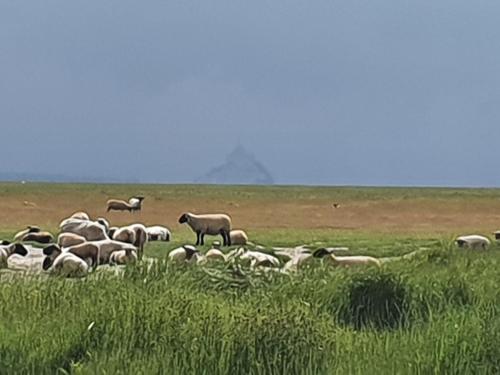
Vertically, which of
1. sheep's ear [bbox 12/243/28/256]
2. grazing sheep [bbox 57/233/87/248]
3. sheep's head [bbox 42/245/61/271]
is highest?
grazing sheep [bbox 57/233/87/248]

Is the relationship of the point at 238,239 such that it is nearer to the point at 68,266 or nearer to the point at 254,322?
the point at 68,266

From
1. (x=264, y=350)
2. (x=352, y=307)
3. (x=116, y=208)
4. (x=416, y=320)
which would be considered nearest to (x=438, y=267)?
(x=352, y=307)

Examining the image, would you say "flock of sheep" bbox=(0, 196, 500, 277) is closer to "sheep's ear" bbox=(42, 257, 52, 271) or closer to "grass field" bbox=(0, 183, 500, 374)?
"sheep's ear" bbox=(42, 257, 52, 271)

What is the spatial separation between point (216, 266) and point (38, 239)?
11.0 metres

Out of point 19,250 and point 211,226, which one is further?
point 211,226

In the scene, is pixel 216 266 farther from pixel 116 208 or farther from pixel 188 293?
pixel 116 208

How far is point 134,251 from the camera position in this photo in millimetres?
16047

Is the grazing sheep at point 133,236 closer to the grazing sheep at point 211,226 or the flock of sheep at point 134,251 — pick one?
the flock of sheep at point 134,251

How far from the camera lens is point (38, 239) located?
72.2 feet

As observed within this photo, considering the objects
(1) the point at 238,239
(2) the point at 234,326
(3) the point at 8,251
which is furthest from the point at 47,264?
(1) the point at 238,239

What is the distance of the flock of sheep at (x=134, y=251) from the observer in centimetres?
1415

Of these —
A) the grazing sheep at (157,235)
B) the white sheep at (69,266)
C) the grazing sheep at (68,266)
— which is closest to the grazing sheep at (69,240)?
the grazing sheep at (68,266)

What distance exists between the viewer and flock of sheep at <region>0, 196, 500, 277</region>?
1415cm

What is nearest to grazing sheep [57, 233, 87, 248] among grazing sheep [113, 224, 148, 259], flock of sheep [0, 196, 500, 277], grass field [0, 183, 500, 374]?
flock of sheep [0, 196, 500, 277]
